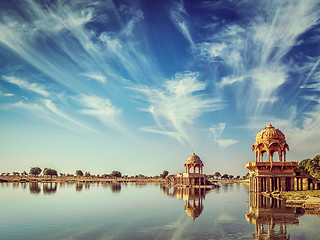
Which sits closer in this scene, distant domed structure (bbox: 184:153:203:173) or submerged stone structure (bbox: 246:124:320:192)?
submerged stone structure (bbox: 246:124:320:192)

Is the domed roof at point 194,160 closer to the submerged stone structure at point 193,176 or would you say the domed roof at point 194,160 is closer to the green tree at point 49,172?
the submerged stone structure at point 193,176

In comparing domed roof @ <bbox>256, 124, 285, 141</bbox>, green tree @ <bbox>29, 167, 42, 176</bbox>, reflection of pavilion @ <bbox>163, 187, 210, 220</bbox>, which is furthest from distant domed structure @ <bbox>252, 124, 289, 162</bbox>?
green tree @ <bbox>29, 167, 42, 176</bbox>

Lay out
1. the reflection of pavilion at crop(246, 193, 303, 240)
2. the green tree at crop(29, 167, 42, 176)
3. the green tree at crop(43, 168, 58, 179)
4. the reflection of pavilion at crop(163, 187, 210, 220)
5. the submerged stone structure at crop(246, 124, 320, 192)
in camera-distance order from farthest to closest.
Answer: the green tree at crop(29, 167, 42, 176) → the green tree at crop(43, 168, 58, 179) → the submerged stone structure at crop(246, 124, 320, 192) → the reflection of pavilion at crop(163, 187, 210, 220) → the reflection of pavilion at crop(246, 193, 303, 240)

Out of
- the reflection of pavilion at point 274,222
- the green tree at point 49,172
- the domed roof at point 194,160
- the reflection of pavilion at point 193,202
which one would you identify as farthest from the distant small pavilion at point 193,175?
the green tree at point 49,172

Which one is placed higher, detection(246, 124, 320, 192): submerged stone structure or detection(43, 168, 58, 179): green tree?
detection(246, 124, 320, 192): submerged stone structure

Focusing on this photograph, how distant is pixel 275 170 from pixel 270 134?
308 inches

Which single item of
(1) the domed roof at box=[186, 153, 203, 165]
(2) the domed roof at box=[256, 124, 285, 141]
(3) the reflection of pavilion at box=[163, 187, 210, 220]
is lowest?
(3) the reflection of pavilion at box=[163, 187, 210, 220]

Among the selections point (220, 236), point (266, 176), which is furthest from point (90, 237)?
point (266, 176)

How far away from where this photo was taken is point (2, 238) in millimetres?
23344

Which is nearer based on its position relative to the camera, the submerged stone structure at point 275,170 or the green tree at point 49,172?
the submerged stone structure at point 275,170

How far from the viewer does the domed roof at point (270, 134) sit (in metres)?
67.9

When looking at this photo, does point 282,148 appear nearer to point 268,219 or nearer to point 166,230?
point 268,219

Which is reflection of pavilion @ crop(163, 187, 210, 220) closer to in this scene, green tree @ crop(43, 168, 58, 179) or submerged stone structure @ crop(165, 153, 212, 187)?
submerged stone structure @ crop(165, 153, 212, 187)

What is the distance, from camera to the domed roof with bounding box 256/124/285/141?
67.9 metres
